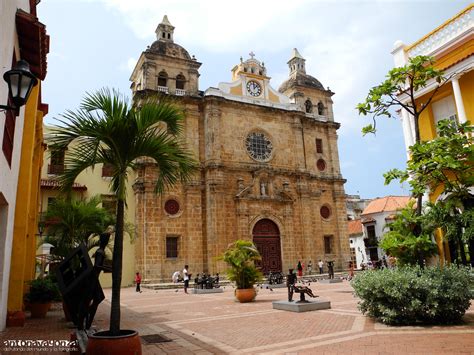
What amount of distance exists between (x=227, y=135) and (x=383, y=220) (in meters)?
24.2

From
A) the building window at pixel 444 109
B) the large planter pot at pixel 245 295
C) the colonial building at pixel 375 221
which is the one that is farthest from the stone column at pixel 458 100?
the colonial building at pixel 375 221

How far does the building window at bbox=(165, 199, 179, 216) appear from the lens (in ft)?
81.9

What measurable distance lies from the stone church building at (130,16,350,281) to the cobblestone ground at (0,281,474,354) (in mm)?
13106

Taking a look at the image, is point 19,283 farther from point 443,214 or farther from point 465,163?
point 465,163

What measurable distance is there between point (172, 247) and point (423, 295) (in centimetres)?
1895

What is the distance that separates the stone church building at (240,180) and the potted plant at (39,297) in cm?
1178

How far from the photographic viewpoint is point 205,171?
26.6 m

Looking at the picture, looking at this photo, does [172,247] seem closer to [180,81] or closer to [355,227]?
[180,81]

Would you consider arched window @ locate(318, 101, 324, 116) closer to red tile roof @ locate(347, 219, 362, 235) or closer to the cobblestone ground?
red tile roof @ locate(347, 219, 362, 235)

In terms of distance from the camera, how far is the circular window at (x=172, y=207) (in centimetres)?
2498

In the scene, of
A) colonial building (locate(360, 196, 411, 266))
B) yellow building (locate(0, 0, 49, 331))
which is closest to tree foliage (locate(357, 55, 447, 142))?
yellow building (locate(0, 0, 49, 331))

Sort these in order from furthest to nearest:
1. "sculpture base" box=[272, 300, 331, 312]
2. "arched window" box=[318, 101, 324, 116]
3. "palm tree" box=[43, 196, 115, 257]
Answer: "arched window" box=[318, 101, 324, 116]
"palm tree" box=[43, 196, 115, 257]
"sculpture base" box=[272, 300, 331, 312]

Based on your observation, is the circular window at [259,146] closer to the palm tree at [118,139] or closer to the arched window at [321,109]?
the arched window at [321,109]

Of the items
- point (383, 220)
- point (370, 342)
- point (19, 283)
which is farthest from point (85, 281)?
point (383, 220)
